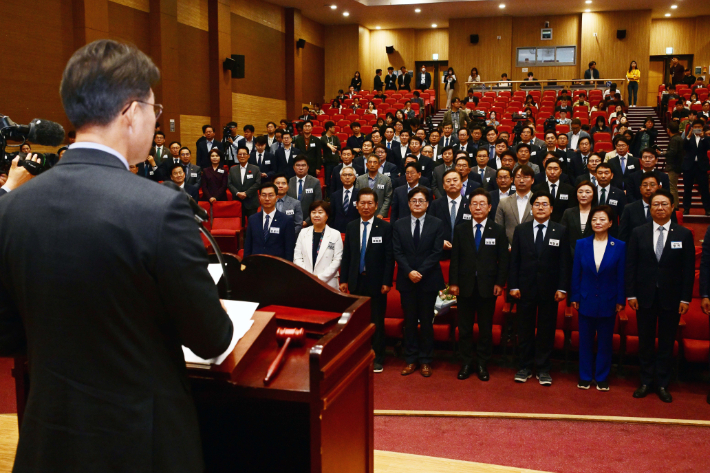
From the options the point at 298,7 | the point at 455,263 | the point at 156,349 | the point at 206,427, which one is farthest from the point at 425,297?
the point at 298,7

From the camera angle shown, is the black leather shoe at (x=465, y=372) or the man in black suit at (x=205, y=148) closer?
the black leather shoe at (x=465, y=372)

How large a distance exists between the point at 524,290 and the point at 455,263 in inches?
21.0

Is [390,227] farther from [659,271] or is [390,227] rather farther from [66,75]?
[66,75]

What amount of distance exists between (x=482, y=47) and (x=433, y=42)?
6.15ft

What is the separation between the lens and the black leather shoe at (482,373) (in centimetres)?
421

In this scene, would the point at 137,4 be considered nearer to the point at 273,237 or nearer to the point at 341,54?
the point at 273,237

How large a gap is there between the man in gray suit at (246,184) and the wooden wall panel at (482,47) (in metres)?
11.5

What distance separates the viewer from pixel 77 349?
37.1 inches

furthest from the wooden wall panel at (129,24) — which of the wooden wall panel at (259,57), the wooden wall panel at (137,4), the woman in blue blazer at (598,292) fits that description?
the woman in blue blazer at (598,292)

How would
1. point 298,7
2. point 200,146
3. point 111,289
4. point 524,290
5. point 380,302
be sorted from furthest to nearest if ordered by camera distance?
point 298,7, point 200,146, point 380,302, point 524,290, point 111,289

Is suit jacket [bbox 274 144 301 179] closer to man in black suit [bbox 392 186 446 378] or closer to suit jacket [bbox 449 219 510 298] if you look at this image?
man in black suit [bbox 392 186 446 378]

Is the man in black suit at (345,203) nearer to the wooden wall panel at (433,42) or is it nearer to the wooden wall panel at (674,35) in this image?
the wooden wall panel at (433,42)

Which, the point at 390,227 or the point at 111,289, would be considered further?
the point at 390,227

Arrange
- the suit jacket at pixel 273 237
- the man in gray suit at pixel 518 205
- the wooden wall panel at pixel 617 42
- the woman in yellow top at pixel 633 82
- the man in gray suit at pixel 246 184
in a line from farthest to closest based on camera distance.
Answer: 1. the wooden wall panel at pixel 617 42
2. the woman in yellow top at pixel 633 82
3. the man in gray suit at pixel 246 184
4. the man in gray suit at pixel 518 205
5. the suit jacket at pixel 273 237
